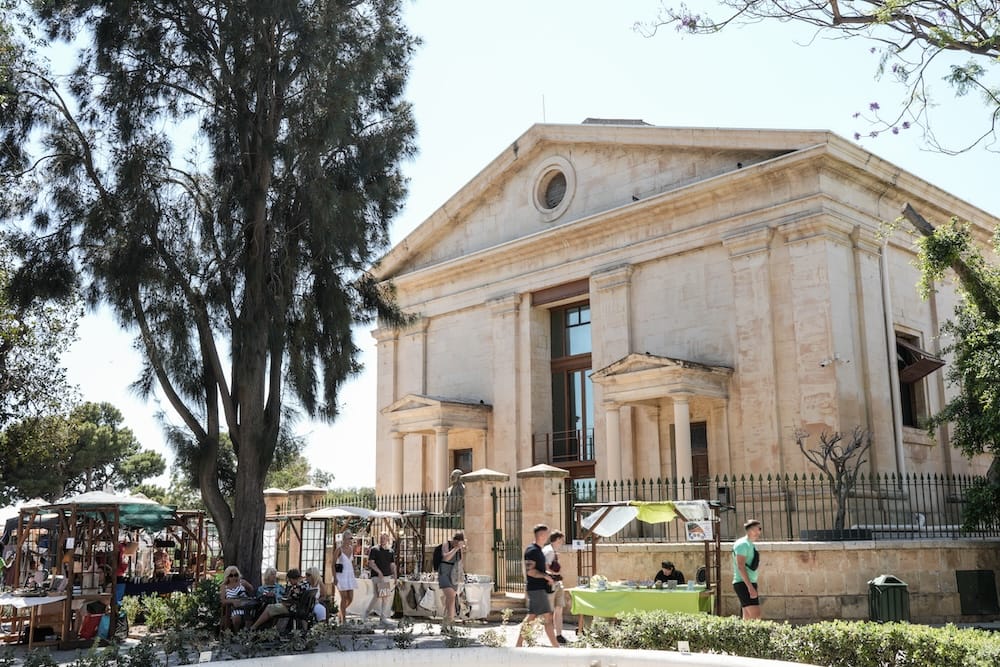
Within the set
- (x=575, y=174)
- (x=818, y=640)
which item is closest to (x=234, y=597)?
(x=818, y=640)

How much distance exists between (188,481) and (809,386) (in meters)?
13.0

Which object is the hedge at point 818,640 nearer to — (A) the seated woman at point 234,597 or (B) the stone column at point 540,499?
(A) the seated woman at point 234,597

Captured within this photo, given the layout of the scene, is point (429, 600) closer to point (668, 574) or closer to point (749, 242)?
point (668, 574)

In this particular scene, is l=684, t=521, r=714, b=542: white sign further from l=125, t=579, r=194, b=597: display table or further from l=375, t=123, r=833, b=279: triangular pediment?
l=375, t=123, r=833, b=279: triangular pediment

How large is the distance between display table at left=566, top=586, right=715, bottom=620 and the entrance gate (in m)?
4.45

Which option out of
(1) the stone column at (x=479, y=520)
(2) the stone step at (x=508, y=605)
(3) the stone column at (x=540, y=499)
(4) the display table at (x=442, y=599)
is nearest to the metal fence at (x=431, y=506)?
(1) the stone column at (x=479, y=520)

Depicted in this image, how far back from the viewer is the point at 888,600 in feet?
43.1

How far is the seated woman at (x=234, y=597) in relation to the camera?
13.4 meters

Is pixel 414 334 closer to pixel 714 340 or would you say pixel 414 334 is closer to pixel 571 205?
pixel 571 205

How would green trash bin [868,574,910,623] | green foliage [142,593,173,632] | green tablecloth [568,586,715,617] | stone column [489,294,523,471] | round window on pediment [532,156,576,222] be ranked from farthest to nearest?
stone column [489,294,523,471], round window on pediment [532,156,576,222], green foliage [142,593,173,632], green trash bin [868,574,910,623], green tablecloth [568,586,715,617]

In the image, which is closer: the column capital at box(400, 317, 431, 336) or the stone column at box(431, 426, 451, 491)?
the stone column at box(431, 426, 451, 491)

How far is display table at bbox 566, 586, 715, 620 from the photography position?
12797 mm

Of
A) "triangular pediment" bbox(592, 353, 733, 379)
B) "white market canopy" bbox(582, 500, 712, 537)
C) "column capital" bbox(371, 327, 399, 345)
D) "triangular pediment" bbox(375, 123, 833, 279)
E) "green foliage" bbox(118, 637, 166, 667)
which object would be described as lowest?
"green foliage" bbox(118, 637, 166, 667)

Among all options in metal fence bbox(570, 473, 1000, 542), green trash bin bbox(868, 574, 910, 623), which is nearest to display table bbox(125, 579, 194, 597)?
metal fence bbox(570, 473, 1000, 542)
